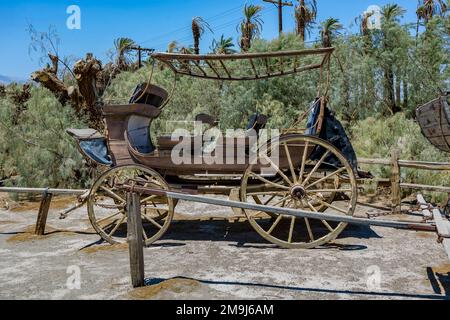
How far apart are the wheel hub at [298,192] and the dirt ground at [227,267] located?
0.66 metres

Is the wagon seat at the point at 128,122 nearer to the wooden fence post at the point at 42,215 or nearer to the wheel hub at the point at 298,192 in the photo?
the wooden fence post at the point at 42,215

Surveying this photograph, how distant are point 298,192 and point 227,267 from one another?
1337mm

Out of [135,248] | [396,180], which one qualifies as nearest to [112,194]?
[135,248]

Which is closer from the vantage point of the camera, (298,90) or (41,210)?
(41,210)

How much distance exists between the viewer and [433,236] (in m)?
5.75

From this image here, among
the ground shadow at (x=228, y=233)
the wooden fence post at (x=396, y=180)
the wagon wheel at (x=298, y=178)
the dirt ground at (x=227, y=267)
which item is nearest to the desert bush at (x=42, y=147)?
the dirt ground at (x=227, y=267)

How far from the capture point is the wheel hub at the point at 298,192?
203 inches

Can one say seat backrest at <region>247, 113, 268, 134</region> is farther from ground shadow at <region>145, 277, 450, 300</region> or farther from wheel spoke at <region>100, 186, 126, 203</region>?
ground shadow at <region>145, 277, 450, 300</region>

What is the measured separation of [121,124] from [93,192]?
0.96 m

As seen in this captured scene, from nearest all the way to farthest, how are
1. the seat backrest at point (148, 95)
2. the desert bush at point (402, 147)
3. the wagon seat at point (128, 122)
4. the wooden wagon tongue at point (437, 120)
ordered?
the wooden wagon tongue at point (437, 120) → the wagon seat at point (128, 122) → the seat backrest at point (148, 95) → the desert bush at point (402, 147)

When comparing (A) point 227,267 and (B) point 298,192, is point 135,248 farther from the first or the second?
(B) point 298,192

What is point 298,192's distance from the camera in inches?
204
